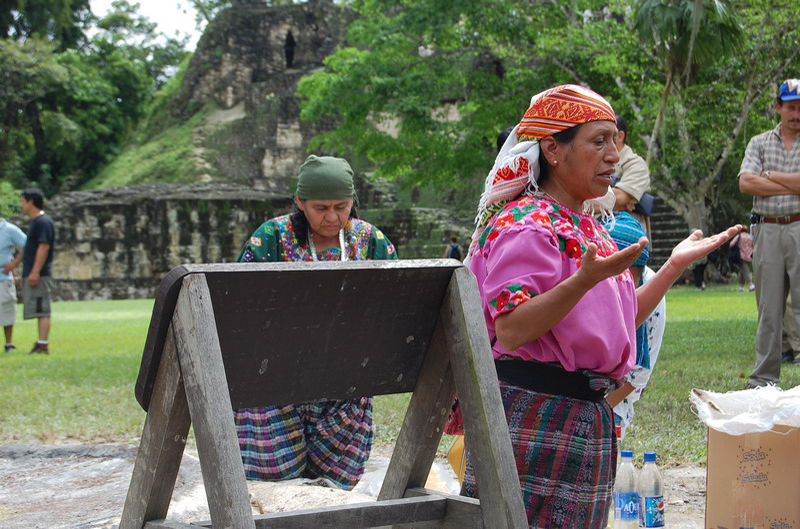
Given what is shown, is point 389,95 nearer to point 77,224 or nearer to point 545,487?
point 77,224

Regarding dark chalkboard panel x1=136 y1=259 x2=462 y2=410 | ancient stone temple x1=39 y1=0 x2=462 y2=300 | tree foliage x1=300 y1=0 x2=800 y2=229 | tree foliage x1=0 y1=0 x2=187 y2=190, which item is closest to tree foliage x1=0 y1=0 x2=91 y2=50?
tree foliage x1=0 y1=0 x2=187 y2=190

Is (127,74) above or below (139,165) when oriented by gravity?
above

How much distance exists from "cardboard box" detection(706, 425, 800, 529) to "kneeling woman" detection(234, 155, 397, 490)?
1.38 meters

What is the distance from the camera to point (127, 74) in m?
44.8

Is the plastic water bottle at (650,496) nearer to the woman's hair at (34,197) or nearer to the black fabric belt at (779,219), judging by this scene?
the black fabric belt at (779,219)

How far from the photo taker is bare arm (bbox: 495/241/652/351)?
213 cm

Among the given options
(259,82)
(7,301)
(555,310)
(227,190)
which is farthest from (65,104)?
(555,310)

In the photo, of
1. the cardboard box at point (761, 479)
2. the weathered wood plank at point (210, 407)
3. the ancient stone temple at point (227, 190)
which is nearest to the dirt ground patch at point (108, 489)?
the cardboard box at point (761, 479)

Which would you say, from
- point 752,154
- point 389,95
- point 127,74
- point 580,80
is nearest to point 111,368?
point 752,154

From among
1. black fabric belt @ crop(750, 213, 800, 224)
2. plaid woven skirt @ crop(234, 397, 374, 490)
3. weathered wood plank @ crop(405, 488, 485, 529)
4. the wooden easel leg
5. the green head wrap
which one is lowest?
plaid woven skirt @ crop(234, 397, 374, 490)

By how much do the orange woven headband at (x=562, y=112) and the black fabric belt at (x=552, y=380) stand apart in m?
0.57

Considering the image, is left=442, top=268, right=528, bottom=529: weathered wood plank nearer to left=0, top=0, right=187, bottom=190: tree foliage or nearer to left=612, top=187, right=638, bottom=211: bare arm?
left=612, top=187, right=638, bottom=211: bare arm

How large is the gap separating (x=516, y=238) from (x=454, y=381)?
36 cm

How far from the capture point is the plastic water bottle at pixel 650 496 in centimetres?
347
